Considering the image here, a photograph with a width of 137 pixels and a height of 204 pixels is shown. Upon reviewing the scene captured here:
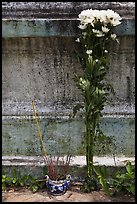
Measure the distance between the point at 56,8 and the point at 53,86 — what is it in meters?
0.89

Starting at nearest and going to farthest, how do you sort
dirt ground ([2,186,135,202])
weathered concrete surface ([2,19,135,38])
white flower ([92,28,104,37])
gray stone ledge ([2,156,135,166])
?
white flower ([92,28,104,37])
dirt ground ([2,186,135,202])
weathered concrete surface ([2,19,135,38])
gray stone ledge ([2,156,135,166])

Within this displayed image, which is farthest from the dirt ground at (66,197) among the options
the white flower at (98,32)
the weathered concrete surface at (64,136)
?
the white flower at (98,32)

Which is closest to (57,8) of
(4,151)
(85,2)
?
(85,2)

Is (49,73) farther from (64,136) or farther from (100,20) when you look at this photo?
(100,20)

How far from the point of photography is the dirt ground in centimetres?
423

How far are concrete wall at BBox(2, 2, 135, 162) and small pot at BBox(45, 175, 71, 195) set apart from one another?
47 cm

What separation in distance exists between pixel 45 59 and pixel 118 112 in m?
1.03

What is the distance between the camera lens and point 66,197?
427 centimetres

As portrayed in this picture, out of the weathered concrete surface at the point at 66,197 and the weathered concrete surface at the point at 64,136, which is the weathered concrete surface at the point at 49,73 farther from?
the weathered concrete surface at the point at 66,197

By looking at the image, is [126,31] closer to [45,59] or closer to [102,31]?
[102,31]

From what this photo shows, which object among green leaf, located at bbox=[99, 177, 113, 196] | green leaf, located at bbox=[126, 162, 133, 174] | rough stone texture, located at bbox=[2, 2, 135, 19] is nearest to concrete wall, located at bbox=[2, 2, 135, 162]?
rough stone texture, located at bbox=[2, 2, 135, 19]

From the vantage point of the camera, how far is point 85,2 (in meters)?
4.61

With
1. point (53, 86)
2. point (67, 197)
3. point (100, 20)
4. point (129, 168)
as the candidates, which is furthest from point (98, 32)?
point (67, 197)

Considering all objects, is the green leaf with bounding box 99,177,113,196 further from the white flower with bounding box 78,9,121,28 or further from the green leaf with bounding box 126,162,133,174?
the white flower with bounding box 78,9,121,28
